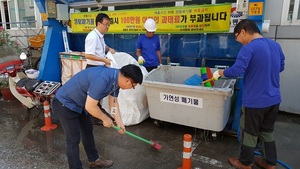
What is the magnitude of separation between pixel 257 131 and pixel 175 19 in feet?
8.78

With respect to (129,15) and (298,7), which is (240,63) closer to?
(298,7)

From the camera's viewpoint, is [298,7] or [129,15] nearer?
[298,7]

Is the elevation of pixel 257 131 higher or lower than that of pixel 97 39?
lower

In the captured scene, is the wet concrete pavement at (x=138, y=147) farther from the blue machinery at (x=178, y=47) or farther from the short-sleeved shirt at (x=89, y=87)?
the short-sleeved shirt at (x=89, y=87)

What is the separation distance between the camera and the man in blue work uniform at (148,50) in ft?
14.4

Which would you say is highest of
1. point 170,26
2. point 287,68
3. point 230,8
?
point 230,8

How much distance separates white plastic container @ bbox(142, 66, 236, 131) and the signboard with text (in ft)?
2.93

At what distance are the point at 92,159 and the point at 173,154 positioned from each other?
112cm

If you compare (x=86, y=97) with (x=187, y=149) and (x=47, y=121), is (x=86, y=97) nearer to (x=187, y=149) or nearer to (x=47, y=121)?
(x=187, y=149)

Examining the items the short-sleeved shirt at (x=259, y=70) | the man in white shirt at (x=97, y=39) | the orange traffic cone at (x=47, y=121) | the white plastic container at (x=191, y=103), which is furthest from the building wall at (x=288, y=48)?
the orange traffic cone at (x=47, y=121)

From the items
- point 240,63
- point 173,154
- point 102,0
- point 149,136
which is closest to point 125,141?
point 149,136

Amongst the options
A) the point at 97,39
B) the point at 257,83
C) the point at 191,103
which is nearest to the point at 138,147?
the point at 191,103

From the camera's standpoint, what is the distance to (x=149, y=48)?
4.41 metres

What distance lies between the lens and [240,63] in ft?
8.16
